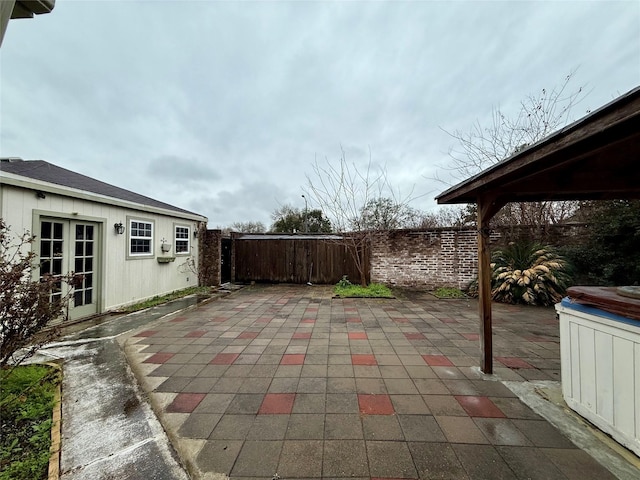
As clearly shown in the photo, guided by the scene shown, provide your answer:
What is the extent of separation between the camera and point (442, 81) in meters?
7.13

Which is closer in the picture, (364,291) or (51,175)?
(51,175)

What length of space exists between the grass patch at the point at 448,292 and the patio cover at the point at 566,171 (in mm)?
4615

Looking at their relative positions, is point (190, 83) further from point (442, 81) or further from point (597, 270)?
Result: point (597, 270)

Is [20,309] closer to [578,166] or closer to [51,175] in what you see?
[51,175]

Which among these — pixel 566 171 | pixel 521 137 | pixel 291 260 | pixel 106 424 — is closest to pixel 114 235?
pixel 106 424

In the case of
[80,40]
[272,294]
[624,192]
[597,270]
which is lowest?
[272,294]

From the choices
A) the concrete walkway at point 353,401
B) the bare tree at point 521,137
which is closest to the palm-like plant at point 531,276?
the bare tree at point 521,137

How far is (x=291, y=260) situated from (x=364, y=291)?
3.16m

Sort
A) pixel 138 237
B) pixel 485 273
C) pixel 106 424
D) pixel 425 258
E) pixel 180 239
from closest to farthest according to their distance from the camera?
pixel 106 424 < pixel 485 273 < pixel 138 237 < pixel 180 239 < pixel 425 258

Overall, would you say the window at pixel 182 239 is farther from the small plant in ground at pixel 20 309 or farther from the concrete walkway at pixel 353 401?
the small plant in ground at pixel 20 309

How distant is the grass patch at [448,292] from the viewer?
279 inches

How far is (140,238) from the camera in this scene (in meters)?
6.36

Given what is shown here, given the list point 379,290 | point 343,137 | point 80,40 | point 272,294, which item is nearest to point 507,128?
point 343,137

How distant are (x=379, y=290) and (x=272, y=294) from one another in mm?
3150
